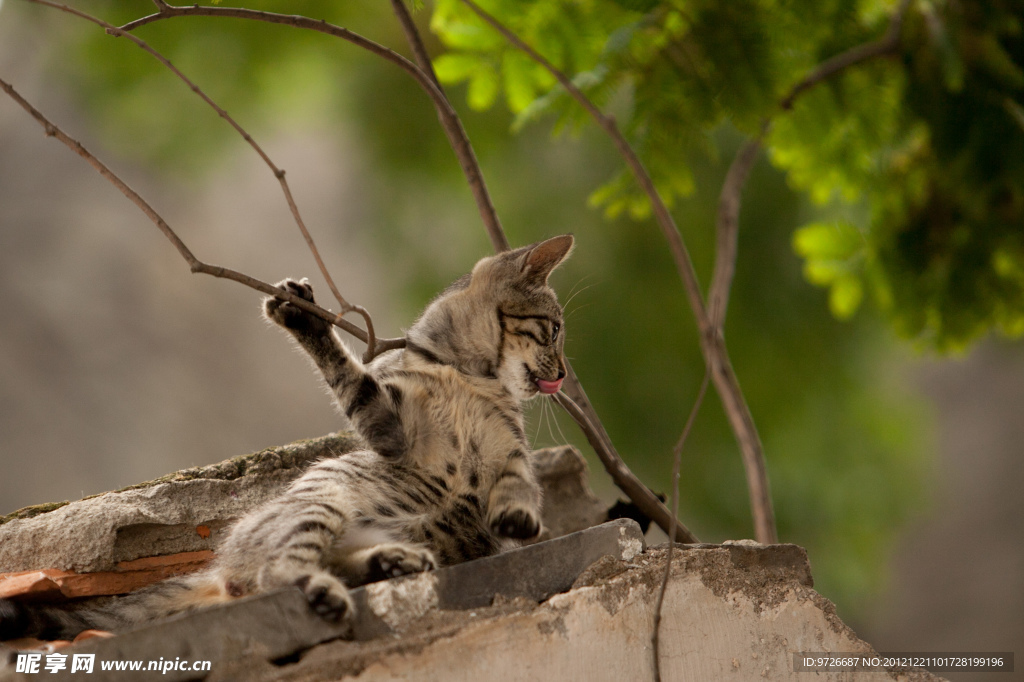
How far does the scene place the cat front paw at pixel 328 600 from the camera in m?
1.34

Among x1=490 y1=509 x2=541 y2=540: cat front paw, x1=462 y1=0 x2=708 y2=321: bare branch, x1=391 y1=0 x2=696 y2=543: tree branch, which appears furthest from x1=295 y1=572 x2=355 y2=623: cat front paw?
x1=462 y1=0 x2=708 y2=321: bare branch

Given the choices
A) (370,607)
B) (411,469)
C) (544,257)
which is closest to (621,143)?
(544,257)

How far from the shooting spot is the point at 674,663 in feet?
5.17

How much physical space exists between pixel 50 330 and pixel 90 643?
22.4 feet

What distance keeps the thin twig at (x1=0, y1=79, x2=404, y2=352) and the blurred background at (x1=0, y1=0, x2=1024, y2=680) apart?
3.84 meters

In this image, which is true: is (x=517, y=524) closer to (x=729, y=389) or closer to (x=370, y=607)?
(x=370, y=607)

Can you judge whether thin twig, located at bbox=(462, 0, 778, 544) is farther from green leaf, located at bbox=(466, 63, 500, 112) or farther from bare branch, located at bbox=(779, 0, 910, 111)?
bare branch, located at bbox=(779, 0, 910, 111)

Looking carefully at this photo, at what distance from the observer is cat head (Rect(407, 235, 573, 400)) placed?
213 cm

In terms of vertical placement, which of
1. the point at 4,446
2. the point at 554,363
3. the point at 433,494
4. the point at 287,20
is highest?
the point at 4,446

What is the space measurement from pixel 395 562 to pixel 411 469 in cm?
36

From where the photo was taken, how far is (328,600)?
4.41ft

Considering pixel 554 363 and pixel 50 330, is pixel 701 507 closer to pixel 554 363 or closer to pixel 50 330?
pixel 554 363

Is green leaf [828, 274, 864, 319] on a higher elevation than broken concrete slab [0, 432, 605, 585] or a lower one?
higher

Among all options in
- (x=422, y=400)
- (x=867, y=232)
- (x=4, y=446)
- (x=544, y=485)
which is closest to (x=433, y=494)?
(x=422, y=400)
